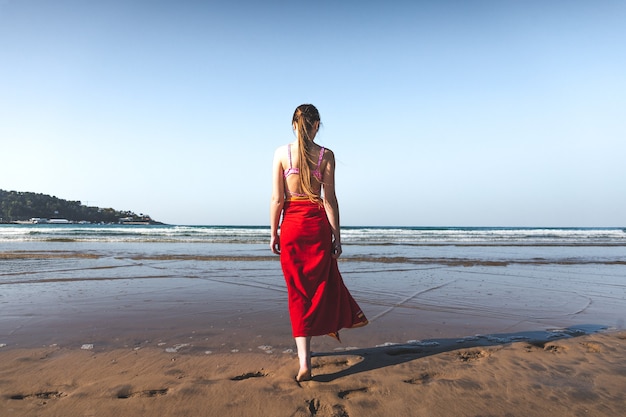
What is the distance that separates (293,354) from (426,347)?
1.23 meters

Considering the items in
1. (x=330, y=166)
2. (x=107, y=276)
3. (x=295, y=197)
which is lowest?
(x=107, y=276)

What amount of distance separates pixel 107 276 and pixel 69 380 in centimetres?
572

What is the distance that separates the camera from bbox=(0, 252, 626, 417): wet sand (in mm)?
2236

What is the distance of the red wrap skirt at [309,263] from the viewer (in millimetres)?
2889

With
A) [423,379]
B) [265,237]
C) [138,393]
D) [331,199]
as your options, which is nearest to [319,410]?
[423,379]

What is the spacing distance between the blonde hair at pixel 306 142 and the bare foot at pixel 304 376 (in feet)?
4.20

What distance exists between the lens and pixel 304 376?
2596 mm

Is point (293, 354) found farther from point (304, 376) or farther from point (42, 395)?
point (42, 395)

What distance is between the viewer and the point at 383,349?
3.30m

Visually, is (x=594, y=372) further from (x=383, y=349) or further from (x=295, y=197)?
A: (x=295, y=197)

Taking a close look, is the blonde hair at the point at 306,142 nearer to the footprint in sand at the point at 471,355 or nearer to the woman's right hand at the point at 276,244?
the woman's right hand at the point at 276,244

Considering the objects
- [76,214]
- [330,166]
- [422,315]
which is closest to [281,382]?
[330,166]

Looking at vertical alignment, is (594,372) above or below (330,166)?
below

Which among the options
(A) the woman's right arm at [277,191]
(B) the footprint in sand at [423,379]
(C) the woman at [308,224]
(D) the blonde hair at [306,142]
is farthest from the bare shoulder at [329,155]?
(B) the footprint in sand at [423,379]
